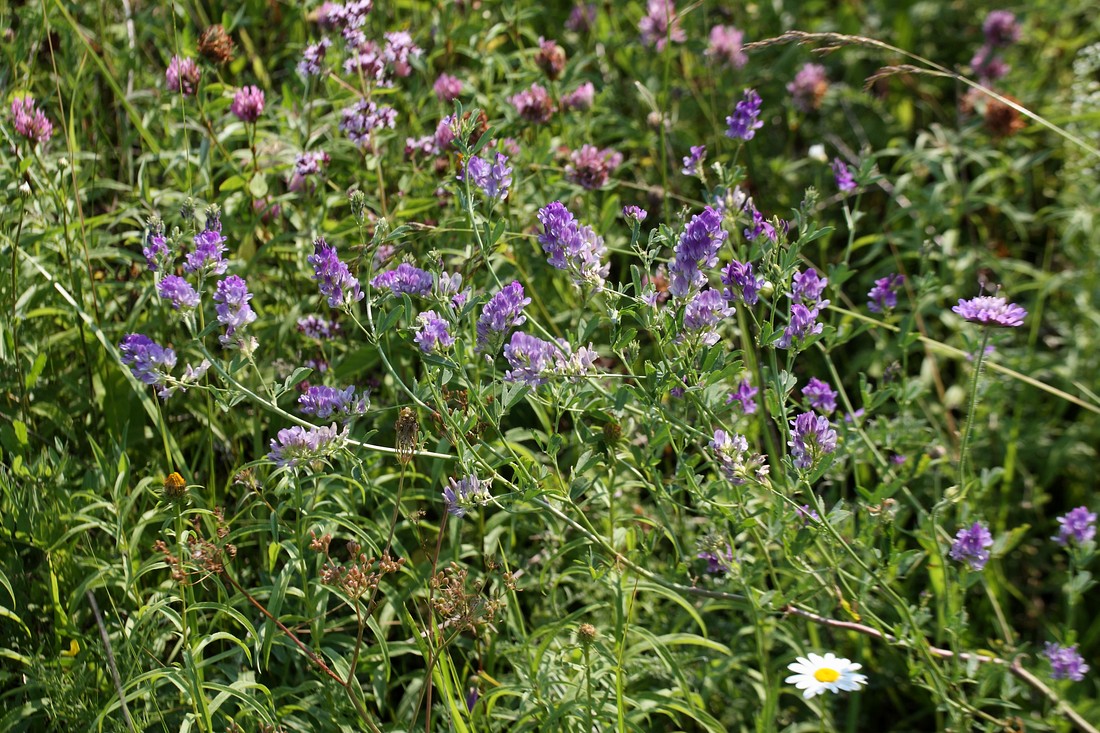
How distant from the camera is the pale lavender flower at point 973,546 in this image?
→ 1.99 metres

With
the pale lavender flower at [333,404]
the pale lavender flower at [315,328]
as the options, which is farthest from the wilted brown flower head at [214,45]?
the pale lavender flower at [333,404]

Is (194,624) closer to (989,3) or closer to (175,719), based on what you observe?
(175,719)

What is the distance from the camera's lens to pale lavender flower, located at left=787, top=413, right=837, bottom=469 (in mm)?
1725

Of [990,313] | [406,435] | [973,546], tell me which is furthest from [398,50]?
[973,546]

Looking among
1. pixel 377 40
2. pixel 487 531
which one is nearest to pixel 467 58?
pixel 377 40

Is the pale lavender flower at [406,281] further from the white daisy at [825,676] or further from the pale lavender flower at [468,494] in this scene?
the white daisy at [825,676]

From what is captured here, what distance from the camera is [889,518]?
1913mm

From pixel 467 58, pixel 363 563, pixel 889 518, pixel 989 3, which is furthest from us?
pixel 989 3

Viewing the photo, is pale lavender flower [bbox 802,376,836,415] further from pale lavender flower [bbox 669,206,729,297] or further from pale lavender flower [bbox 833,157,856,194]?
pale lavender flower [bbox 669,206,729,297]

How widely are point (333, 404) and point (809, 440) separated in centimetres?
80

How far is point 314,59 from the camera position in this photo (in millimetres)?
2377

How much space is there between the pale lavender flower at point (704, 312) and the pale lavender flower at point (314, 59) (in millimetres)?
1153

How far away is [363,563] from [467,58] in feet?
7.30

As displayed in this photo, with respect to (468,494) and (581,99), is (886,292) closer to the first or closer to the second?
(581,99)
